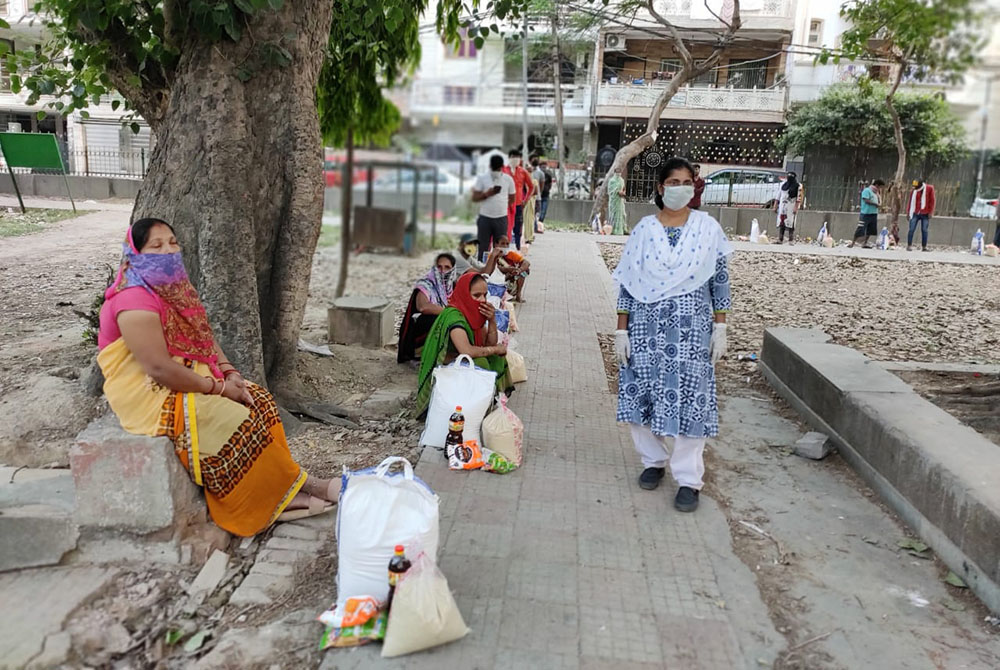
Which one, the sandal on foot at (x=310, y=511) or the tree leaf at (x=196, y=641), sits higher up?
the sandal on foot at (x=310, y=511)

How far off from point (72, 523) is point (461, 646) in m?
1.57

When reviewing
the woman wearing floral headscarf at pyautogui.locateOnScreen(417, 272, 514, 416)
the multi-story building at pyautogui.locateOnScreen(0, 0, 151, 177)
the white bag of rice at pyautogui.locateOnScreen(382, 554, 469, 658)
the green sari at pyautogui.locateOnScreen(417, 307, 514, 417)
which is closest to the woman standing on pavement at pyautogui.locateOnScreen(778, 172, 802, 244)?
the multi-story building at pyautogui.locateOnScreen(0, 0, 151, 177)

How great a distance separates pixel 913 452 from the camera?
3469 millimetres

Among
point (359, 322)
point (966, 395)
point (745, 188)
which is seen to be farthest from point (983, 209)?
point (359, 322)

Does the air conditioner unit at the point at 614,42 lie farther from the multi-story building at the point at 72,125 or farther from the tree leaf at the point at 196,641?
the tree leaf at the point at 196,641

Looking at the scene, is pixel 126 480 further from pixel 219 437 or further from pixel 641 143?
pixel 641 143

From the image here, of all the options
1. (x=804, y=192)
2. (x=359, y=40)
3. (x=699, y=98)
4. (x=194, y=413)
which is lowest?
(x=194, y=413)

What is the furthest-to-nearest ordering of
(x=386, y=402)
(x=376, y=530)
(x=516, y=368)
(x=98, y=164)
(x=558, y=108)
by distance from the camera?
1. (x=558, y=108)
2. (x=98, y=164)
3. (x=516, y=368)
4. (x=386, y=402)
5. (x=376, y=530)

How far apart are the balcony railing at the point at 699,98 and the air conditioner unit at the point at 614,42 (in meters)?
0.94

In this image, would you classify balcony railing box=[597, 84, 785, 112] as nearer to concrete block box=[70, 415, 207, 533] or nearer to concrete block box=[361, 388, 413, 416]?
concrete block box=[361, 388, 413, 416]

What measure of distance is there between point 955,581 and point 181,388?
10.3ft

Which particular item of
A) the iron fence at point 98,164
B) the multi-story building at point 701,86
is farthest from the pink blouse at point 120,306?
the multi-story building at point 701,86

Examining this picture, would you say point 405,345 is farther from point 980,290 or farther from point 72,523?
point 980,290

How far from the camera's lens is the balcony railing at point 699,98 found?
35.4ft
